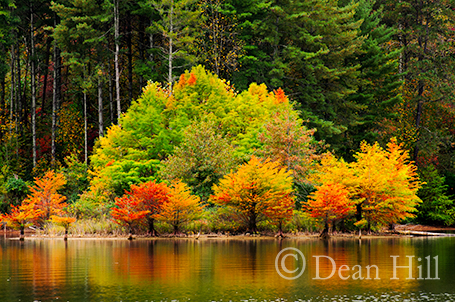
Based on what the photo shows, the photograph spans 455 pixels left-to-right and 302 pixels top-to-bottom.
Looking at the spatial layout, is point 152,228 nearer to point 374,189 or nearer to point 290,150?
point 290,150

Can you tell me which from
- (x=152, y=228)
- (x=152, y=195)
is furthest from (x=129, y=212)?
(x=152, y=228)

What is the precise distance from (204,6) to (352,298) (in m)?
38.9

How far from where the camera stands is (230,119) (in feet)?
150

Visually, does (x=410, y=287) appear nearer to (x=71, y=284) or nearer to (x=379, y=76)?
(x=71, y=284)

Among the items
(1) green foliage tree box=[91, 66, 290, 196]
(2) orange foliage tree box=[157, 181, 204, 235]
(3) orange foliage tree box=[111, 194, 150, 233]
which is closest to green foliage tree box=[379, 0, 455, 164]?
(1) green foliage tree box=[91, 66, 290, 196]

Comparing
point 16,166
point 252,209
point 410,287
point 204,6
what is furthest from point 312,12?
point 410,287

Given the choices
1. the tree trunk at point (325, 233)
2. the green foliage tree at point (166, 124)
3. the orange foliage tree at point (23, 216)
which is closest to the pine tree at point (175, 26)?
the green foliage tree at point (166, 124)

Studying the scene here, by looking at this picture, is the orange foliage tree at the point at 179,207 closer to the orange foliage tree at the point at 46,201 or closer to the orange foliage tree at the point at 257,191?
the orange foliage tree at the point at 257,191

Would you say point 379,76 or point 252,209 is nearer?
point 252,209

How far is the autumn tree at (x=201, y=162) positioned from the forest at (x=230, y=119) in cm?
9

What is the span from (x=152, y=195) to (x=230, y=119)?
34.3 ft

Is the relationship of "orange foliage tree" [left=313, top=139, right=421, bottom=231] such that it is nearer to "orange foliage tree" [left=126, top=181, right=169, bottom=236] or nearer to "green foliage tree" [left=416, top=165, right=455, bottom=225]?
"orange foliage tree" [left=126, top=181, right=169, bottom=236]

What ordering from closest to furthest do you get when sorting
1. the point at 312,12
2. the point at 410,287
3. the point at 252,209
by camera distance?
the point at 410,287
the point at 252,209
the point at 312,12

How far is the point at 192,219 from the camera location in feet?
127
